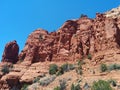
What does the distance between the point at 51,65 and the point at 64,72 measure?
6110 mm

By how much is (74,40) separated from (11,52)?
16.5 meters

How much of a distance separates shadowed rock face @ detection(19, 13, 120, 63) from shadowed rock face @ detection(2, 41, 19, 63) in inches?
57.2

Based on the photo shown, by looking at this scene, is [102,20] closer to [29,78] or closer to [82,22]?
[82,22]

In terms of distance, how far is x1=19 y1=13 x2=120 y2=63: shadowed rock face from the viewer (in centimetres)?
6550

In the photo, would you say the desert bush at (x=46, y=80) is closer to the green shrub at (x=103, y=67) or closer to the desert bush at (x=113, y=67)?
the green shrub at (x=103, y=67)

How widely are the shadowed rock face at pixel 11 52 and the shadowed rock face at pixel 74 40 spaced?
1.45 meters

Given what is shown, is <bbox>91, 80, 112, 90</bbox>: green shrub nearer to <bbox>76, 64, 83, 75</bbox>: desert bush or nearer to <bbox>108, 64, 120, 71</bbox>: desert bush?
<bbox>108, 64, 120, 71</bbox>: desert bush

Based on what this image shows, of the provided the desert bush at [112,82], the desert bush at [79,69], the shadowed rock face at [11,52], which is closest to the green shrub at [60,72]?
the desert bush at [79,69]

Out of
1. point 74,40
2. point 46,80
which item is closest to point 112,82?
point 46,80

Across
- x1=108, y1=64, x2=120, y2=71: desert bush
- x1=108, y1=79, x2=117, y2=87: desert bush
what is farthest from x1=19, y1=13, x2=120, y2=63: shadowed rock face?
x1=108, y1=79, x2=117, y2=87: desert bush

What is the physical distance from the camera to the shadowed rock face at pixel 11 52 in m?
78.9

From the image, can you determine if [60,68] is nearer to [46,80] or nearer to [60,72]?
[60,72]

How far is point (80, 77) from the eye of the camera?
179 feet

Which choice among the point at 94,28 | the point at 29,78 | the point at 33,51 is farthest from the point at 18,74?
the point at 94,28
